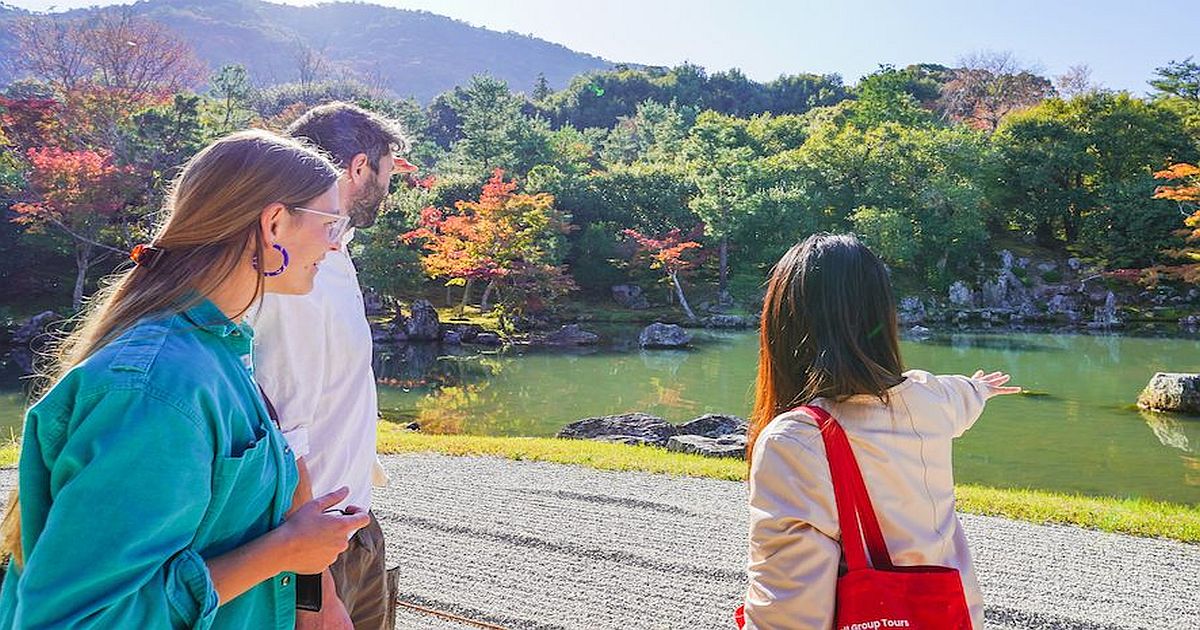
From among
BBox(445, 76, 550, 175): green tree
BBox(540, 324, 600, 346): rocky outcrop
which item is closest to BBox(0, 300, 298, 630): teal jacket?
BBox(540, 324, 600, 346): rocky outcrop

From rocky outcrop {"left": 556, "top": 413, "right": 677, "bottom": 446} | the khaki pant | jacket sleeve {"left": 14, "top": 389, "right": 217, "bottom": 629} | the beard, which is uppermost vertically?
the beard

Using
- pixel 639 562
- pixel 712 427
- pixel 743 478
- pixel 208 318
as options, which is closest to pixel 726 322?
pixel 712 427

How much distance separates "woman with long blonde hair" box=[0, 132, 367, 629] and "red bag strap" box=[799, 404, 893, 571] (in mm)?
695

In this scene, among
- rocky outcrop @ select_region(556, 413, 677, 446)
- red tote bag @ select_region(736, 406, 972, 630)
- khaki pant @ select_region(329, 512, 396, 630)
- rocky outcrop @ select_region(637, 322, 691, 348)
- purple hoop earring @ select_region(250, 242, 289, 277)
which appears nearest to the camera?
purple hoop earring @ select_region(250, 242, 289, 277)

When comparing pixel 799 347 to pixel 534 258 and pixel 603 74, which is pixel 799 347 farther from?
pixel 603 74

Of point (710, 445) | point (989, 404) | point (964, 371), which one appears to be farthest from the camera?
point (964, 371)

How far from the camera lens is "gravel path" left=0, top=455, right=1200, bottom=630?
3227 mm

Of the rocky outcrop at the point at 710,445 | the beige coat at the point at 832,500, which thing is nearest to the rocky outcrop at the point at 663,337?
the rocky outcrop at the point at 710,445

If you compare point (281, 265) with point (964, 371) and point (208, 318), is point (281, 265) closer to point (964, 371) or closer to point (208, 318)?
point (208, 318)

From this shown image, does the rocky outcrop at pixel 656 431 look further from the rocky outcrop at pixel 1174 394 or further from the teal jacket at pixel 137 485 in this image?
the teal jacket at pixel 137 485

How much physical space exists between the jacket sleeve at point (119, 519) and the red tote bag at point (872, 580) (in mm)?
861

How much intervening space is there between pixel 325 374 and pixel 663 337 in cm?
1357

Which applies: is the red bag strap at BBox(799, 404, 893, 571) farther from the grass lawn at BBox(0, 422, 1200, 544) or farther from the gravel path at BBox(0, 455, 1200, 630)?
the grass lawn at BBox(0, 422, 1200, 544)

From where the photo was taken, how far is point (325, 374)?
163cm
